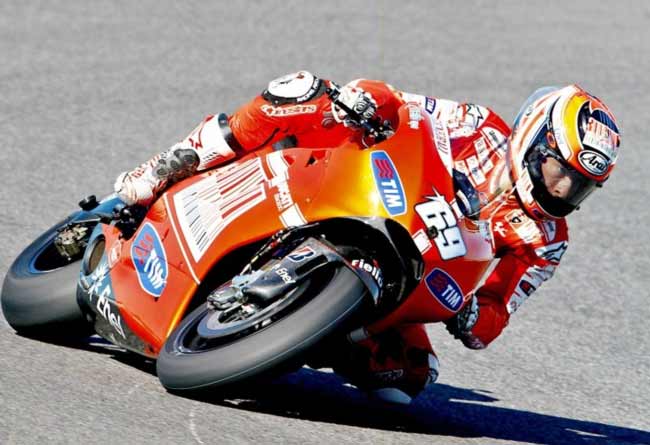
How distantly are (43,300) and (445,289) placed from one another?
1797 millimetres

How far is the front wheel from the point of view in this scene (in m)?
4.73

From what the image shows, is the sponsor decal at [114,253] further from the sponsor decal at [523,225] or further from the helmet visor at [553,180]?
the helmet visor at [553,180]

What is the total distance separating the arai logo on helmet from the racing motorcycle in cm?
39

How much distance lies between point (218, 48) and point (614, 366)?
604 cm

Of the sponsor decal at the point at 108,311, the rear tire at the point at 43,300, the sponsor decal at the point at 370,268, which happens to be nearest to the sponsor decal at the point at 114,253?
the sponsor decal at the point at 108,311

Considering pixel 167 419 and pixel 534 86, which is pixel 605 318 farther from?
pixel 534 86

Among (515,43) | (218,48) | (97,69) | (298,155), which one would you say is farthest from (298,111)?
(515,43)

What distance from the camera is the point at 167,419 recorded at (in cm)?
486

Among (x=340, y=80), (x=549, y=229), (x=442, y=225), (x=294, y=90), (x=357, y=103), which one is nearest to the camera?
(x=442, y=225)

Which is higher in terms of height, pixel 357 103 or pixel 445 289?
pixel 357 103

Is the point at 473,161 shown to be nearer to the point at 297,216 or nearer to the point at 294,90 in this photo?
the point at 294,90

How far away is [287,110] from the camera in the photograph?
5562mm

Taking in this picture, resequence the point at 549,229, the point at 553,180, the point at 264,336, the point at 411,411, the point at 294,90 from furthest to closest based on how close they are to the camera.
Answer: the point at 411,411
the point at 549,229
the point at 294,90
the point at 553,180
the point at 264,336

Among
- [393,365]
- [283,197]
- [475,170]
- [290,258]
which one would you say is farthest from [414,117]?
[393,365]
